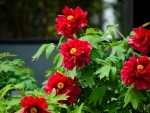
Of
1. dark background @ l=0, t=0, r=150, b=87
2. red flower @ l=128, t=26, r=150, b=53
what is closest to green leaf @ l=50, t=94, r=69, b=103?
red flower @ l=128, t=26, r=150, b=53

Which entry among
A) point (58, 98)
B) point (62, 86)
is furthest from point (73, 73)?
point (58, 98)

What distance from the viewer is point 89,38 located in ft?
7.10

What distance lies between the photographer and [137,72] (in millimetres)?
2006

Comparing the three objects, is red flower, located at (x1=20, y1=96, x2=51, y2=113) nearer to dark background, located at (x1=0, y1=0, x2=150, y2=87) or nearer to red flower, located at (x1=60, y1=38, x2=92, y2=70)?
red flower, located at (x1=60, y1=38, x2=92, y2=70)

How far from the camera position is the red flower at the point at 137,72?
2016 millimetres

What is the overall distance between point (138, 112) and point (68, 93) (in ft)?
1.59

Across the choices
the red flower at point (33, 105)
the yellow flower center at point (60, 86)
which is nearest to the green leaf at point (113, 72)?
the yellow flower center at point (60, 86)

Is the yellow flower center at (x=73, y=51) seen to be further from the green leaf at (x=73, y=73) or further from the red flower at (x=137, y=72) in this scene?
the red flower at (x=137, y=72)

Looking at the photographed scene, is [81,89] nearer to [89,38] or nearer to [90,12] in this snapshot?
[89,38]

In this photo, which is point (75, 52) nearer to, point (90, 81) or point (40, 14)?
point (90, 81)

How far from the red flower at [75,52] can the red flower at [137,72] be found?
0.73 feet

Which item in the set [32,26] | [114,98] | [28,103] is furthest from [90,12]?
[28,103]

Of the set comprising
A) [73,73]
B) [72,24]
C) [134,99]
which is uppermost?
[72,24]

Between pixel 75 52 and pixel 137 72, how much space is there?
34 centimetres
